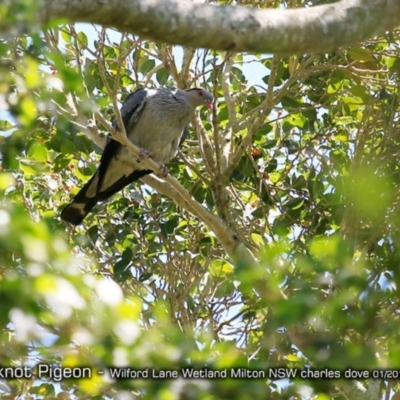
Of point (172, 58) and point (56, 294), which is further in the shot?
point (172, 58)

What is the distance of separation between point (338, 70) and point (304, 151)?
0.76 meters

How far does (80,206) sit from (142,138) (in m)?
0.94

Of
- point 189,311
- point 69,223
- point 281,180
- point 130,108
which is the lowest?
point 189,311

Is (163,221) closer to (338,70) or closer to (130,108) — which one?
(130,108)

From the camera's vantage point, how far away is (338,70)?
5613mm

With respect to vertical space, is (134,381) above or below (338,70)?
below

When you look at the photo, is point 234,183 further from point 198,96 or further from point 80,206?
point 80,206

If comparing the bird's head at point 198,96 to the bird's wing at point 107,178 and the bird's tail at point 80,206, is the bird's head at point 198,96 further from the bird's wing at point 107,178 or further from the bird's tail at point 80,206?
the bird's tail at point 80,206

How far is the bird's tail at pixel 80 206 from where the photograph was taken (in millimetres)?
5973

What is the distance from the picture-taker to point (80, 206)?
6.02 metres

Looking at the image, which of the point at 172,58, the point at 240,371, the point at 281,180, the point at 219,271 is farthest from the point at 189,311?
the point at 240,371

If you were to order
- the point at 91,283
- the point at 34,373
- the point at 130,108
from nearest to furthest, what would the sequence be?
1. the point at 91,283
2. the point at 34,373
3. the point at 130,108

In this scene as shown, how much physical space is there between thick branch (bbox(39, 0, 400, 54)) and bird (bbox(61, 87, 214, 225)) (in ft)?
9.45

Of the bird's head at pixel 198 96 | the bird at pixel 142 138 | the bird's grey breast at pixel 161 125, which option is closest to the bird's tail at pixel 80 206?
the bird at pixel 142 138
